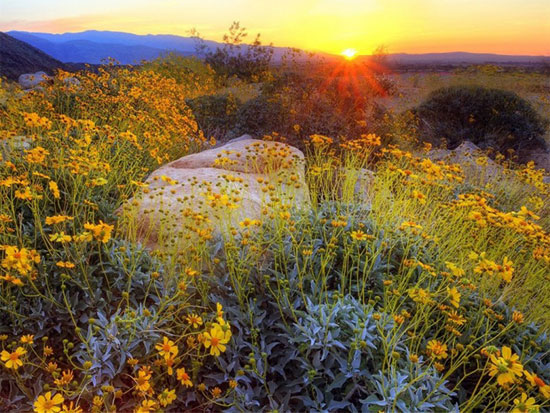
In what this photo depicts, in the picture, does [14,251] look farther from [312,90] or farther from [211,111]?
[211,111]

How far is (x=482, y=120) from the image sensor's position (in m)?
11.2

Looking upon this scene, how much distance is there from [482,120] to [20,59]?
30152 millimetres

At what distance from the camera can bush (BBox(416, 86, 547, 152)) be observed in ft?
34.9

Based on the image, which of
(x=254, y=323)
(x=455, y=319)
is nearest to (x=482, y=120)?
(x=455, y=319)

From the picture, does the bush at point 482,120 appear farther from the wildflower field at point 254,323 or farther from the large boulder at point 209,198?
the wildflower field at point 254,323

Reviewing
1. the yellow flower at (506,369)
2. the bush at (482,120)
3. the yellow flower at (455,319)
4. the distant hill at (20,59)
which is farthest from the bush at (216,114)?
the distant hill at (20,59)

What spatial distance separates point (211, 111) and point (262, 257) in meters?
7.47

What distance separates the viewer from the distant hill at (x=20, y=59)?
26266 mm

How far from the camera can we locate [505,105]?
1093cm

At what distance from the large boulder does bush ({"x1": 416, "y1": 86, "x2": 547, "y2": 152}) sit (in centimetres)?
726

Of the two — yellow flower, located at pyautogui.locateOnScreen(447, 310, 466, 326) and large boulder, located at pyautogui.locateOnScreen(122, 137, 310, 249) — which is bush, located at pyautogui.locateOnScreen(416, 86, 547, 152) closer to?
large boulder, located at pyautogui.locateOnScreen(122, 137, 310, 249)

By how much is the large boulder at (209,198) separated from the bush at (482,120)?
23.8 ft

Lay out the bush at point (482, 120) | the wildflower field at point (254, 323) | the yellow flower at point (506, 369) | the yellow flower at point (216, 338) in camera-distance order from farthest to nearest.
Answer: the bush at point (482, 120)
the wildflower field at point (254, 323)
the yellow flower at point (216, 338)
the yellow flower at point (506, 369)

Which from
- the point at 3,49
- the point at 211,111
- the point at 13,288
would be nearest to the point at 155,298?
the point at 13,288
